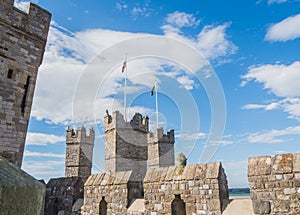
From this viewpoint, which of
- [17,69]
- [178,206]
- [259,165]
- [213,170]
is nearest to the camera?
[259,165]

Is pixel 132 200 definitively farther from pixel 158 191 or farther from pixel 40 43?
pixel 40 43

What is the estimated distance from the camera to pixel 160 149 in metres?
21.9

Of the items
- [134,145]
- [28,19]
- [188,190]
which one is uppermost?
[28,19]

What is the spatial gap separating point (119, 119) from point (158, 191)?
14.1m

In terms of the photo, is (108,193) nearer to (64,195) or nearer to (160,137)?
(64,195)

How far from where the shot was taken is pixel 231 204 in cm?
521

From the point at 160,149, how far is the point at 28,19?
16224mm

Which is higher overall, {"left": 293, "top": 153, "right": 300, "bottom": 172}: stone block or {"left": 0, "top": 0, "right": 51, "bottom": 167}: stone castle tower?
{"left": 0, "top": 0, "right": 51, "bottom": 167}: stone castle tower

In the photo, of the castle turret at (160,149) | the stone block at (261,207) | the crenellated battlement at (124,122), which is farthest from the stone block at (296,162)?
the castle turret at (160,149)

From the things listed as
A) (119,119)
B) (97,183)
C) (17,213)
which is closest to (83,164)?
(119,119)

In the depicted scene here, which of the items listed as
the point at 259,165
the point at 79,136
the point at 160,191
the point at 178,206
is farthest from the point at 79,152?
the point at 259,165

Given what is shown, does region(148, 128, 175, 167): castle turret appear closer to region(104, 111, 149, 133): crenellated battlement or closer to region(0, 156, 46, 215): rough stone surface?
region(104, 111, 149, 133): crenellated battlement

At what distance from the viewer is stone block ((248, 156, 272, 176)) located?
15.7 feet

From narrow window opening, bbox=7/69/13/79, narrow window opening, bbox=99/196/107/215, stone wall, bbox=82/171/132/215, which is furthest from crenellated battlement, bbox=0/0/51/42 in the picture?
narrow window opening, bbox=99/196/107/215
